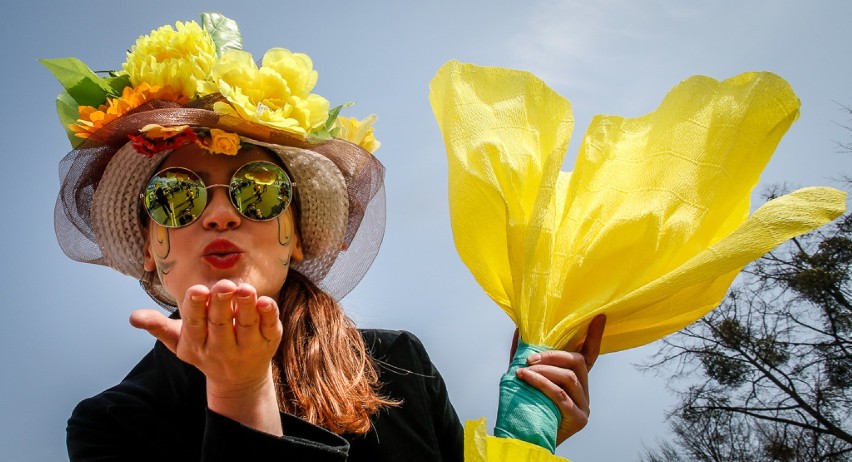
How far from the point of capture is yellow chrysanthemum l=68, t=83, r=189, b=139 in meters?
2.10

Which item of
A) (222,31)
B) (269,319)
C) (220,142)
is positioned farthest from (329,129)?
(269,319)

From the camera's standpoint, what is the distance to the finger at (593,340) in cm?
190

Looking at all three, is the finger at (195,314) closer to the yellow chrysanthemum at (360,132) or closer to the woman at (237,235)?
the woman at (237,235)

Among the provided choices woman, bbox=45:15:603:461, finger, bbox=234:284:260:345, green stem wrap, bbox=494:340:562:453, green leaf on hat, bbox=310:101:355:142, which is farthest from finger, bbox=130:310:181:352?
green leaf on hat, bbox=310:101:355:142

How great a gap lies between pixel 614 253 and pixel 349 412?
2.86 feet

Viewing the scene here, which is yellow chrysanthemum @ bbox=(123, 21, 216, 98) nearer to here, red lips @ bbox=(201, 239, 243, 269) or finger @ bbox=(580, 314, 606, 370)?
red lips @ bbox=(201, 239, 243, 269)

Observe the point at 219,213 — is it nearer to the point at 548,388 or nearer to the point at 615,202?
the point at 548,388

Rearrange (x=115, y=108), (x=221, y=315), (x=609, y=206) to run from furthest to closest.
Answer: (x=115, y=108) < (x=609, y=206) < (x=221, y=315)

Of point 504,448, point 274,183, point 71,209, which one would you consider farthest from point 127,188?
point 504,448

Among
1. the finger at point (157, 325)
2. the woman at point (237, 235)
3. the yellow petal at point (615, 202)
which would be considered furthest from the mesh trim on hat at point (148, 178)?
the finger at point (157, 325)

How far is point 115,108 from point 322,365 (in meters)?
1.02

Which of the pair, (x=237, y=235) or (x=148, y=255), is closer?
(x=237, y=235)

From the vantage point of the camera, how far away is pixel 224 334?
4.42 feet

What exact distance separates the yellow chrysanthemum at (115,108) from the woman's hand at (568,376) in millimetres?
1364
